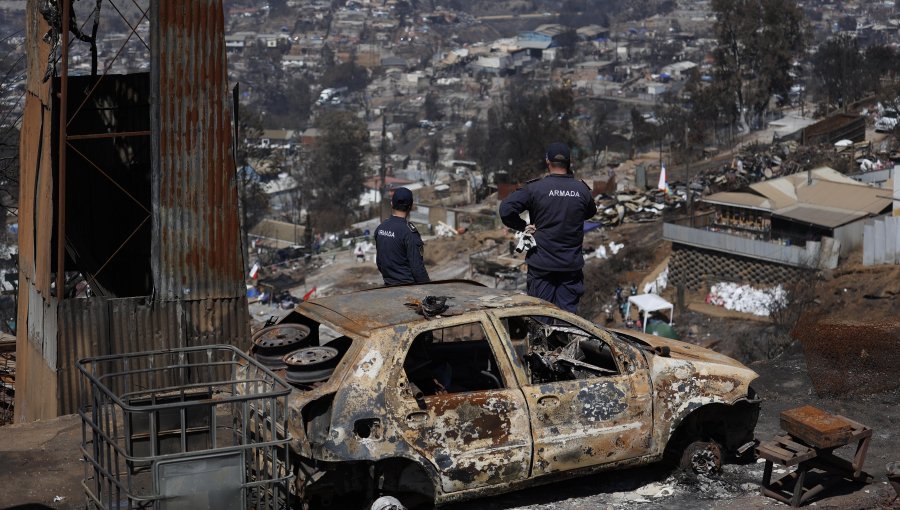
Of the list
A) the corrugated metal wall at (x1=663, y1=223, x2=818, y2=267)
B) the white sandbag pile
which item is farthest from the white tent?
the corrugated metal wall at (x1=663, y1=223, x2=818, y2=267)

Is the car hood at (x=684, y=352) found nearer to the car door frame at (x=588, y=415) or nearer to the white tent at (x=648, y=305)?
the car door frame at (x=588, y=415)

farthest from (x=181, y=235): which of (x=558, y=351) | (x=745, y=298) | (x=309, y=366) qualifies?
(x=745, y=298)

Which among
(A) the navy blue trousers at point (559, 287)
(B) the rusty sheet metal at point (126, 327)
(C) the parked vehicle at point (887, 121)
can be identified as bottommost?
(C) the parked vehicle at point (887, 121)

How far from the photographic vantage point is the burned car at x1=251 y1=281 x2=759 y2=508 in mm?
5883

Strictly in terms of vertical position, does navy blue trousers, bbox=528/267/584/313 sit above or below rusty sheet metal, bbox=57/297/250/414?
above

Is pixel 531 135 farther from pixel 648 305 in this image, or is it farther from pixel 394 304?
pixel 394 304

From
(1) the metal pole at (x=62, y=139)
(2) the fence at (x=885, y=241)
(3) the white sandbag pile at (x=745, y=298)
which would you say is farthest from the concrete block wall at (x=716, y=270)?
(1) the metal pole at (x=62, y=139)

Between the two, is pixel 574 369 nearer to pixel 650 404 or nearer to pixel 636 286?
pixel 650 404

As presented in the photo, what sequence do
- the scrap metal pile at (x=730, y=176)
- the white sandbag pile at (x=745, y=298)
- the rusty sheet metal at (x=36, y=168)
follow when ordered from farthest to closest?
1. the scrap metal pile at (x=730, y=176)
2. the white sandbag pile at (x=745, y=298)
3. the rusty sheet metal at (x=36, y=168)

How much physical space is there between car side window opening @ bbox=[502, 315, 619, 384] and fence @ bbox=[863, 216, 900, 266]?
2901 cm

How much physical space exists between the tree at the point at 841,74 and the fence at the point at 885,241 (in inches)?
1627

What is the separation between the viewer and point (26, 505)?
6.57m

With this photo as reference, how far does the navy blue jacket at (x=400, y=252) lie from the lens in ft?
26.5

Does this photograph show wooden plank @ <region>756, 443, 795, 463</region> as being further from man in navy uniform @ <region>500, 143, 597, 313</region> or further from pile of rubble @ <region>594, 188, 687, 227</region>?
pile of rubble @ <region>594, 188, 687, 227</region>
